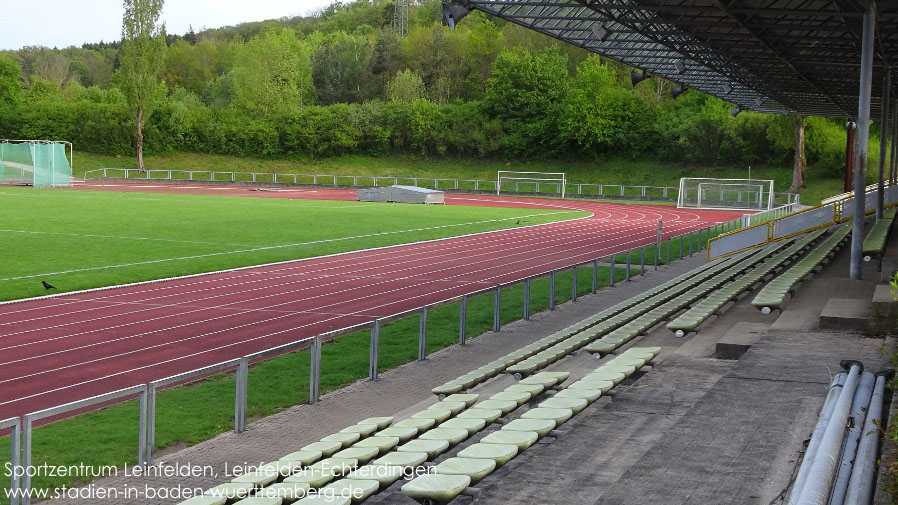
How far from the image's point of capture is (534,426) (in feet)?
23.1

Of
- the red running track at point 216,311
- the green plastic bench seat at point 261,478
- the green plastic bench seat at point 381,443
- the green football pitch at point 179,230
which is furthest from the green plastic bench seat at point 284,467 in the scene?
the green football pitch at point 179,230

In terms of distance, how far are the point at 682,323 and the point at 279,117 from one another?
74.2 metres

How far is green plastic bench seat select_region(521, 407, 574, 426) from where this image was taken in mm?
7324

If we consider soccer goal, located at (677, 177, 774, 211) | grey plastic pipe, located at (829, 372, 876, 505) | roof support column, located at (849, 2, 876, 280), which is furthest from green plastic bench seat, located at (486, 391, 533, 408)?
soccer goal, located at (677, 177, 774, 211)

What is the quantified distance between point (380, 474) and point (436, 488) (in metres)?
0.61

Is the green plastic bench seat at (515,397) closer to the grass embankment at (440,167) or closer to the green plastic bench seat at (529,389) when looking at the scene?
the green plastic bench seat at (529,389)

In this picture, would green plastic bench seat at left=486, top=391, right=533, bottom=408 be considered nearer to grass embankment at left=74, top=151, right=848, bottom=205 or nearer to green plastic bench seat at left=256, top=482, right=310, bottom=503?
green plastic bench seat at left=256, top=482, right=310, bottom=503

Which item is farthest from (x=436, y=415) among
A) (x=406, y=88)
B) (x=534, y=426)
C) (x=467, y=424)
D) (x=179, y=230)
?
(x=406, y=88)

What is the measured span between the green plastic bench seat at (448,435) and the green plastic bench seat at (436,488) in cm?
112

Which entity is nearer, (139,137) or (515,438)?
(515,438)

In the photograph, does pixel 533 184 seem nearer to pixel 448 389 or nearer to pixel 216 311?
pixel 216 311

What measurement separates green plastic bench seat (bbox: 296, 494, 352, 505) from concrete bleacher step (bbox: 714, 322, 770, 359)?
7.09m

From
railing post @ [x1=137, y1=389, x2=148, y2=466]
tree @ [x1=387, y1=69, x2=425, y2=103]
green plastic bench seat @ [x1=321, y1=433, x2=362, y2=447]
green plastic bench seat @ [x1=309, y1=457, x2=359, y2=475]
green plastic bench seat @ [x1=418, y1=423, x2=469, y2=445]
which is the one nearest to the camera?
green plastic bench seat @ [x1=309, y1=457, x2=359, y2=475]

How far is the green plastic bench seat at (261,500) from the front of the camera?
5559 millimetres
